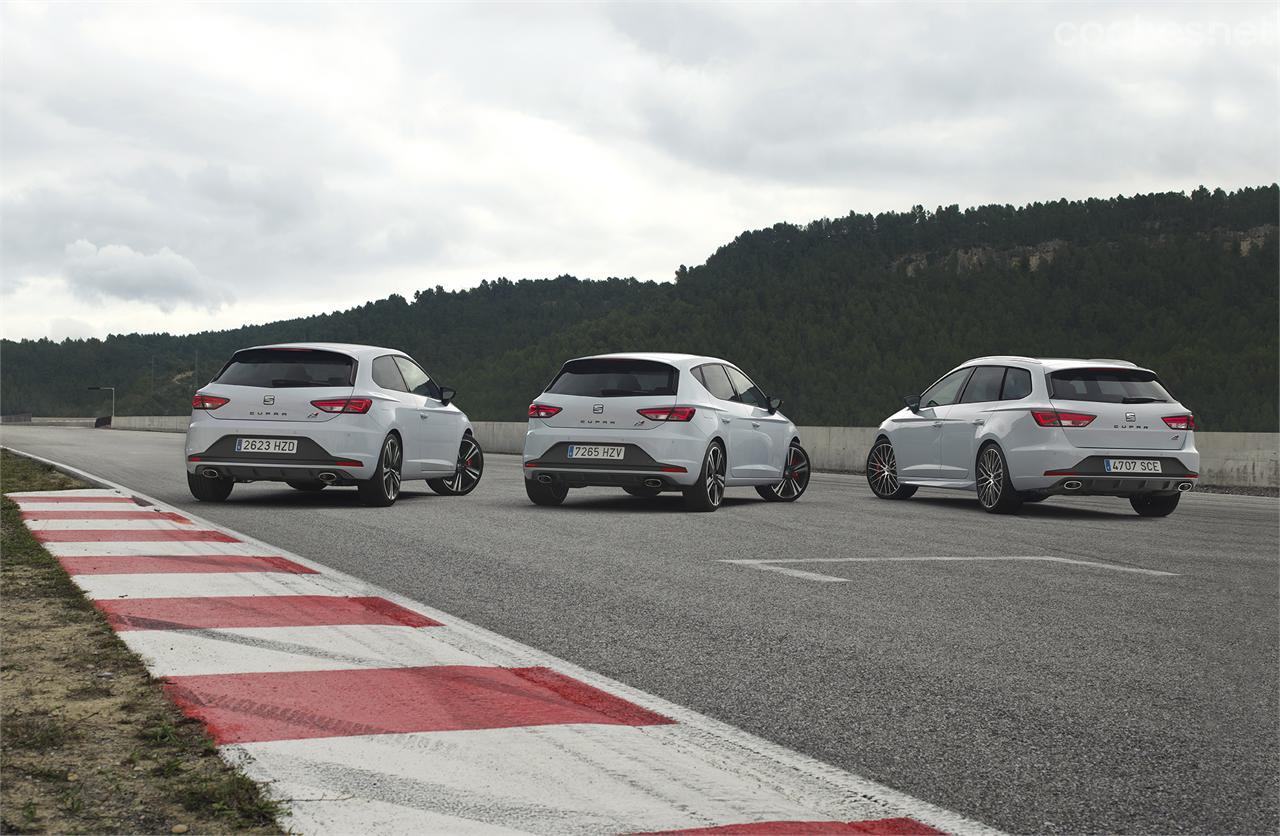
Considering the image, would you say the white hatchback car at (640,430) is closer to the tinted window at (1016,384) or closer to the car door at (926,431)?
the car door at (926,431)

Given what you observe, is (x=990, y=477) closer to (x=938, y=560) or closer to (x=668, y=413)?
(x=668, y=413)

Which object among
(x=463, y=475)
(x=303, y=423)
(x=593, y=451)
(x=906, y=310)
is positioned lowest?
(x=463, y=475)

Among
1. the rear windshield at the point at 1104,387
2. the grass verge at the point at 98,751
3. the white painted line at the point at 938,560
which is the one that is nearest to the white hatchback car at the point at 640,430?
the rear windshield at the point at 1104,387

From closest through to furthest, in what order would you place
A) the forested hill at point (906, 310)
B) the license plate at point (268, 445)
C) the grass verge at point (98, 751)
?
the grass verge at point (98, 751), the license plate at point (268, 445), the forested hill at point (906, 310)

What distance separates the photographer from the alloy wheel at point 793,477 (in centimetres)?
1505

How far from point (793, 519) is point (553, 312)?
9590cm

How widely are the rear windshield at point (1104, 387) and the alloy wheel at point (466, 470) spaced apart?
21.5 feet

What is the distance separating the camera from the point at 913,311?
294 feet

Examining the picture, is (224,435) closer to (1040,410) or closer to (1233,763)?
(1040,410)

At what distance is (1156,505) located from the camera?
14.2 metres

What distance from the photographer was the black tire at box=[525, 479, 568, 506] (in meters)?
13.7

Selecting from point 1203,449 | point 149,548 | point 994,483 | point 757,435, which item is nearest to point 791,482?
point 757,435

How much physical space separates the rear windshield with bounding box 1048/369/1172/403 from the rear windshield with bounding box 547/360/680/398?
401cm

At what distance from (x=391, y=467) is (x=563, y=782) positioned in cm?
978
